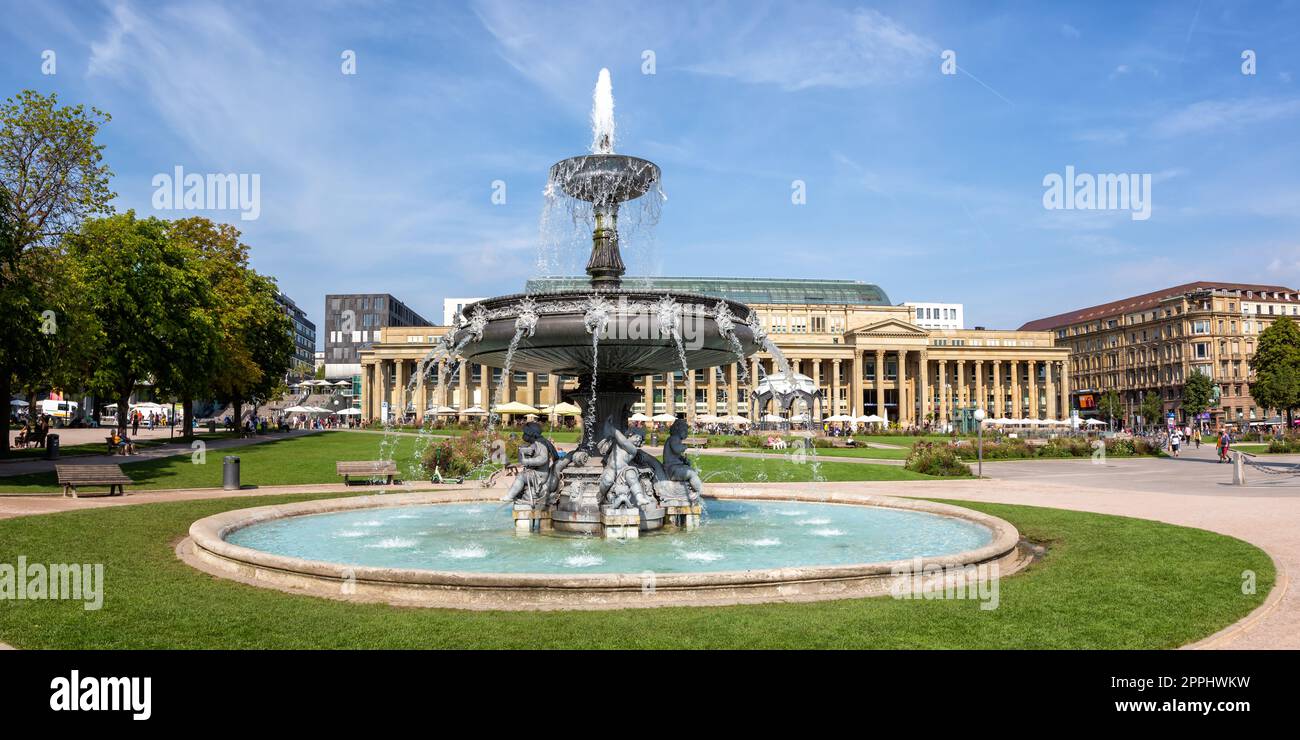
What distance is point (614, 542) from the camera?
11617 mm

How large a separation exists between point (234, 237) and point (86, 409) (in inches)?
2458

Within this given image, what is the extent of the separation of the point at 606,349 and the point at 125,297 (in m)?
30.8

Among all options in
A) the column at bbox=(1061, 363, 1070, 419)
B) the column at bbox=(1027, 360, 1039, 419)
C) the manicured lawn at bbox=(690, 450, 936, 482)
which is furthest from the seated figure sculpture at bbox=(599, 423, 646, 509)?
the column at bbox=(1061, 363, 1070, 419)

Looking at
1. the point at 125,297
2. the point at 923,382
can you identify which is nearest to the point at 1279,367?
the point at 923,382

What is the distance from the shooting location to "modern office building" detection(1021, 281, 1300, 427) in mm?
101625

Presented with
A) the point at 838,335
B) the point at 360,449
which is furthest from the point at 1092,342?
the point at 360,449

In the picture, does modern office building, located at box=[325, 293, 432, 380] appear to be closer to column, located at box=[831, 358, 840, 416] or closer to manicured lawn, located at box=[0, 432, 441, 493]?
column, located at box=[831, 358, 840, 416]

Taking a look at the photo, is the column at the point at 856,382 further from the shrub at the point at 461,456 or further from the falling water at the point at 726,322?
the falling water at the point at 726,322

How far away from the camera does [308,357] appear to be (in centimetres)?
17675

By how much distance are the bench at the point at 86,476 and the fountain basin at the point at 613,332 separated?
1209 centimetres

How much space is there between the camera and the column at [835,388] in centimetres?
10756

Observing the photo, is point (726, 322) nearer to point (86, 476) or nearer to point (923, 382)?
point (86, 476)

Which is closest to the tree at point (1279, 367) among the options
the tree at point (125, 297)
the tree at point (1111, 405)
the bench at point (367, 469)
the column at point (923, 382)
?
the tree at point (1111, 405)
